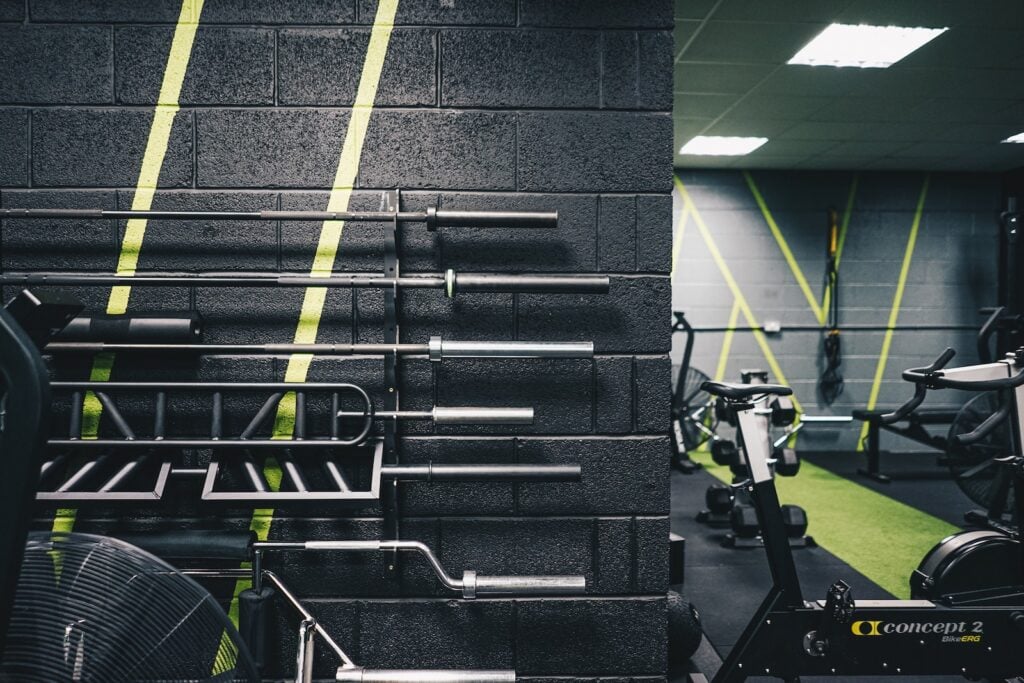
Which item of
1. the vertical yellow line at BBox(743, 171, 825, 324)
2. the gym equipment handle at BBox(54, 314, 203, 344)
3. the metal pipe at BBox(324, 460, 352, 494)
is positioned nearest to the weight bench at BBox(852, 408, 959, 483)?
the vertical yellow line at BBox(743, 171, 825, 324)

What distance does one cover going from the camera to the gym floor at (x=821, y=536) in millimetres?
2910

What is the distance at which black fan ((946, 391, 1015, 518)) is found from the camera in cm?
276

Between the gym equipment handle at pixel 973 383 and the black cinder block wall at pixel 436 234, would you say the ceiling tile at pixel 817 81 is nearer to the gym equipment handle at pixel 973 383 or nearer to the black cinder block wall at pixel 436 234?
the gym equipment handle at pixel 973 383

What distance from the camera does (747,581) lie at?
10.5 feet

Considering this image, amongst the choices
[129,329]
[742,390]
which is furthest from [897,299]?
[129,329]

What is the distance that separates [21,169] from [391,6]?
109 centimetres

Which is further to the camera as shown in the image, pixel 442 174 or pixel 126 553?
pixel 442 174

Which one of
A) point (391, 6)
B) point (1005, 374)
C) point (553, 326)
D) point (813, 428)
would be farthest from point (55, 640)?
point (813, 428)

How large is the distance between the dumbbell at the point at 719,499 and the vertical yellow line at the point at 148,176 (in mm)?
3408

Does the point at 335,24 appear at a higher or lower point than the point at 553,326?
higher

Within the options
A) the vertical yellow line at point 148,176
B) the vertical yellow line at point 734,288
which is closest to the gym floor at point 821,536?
the vertical yellow line at point 734,288

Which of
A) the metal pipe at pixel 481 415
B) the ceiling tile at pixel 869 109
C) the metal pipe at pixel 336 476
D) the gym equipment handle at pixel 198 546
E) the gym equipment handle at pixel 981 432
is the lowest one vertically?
the gym equipment handle at pixel 198 546

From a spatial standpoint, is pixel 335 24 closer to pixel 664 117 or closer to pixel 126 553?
pixel 664 117

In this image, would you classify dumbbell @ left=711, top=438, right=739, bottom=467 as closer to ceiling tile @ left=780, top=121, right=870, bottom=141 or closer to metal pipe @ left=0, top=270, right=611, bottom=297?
metal pipe @ left=0, top=270, right=611, bottom=297
